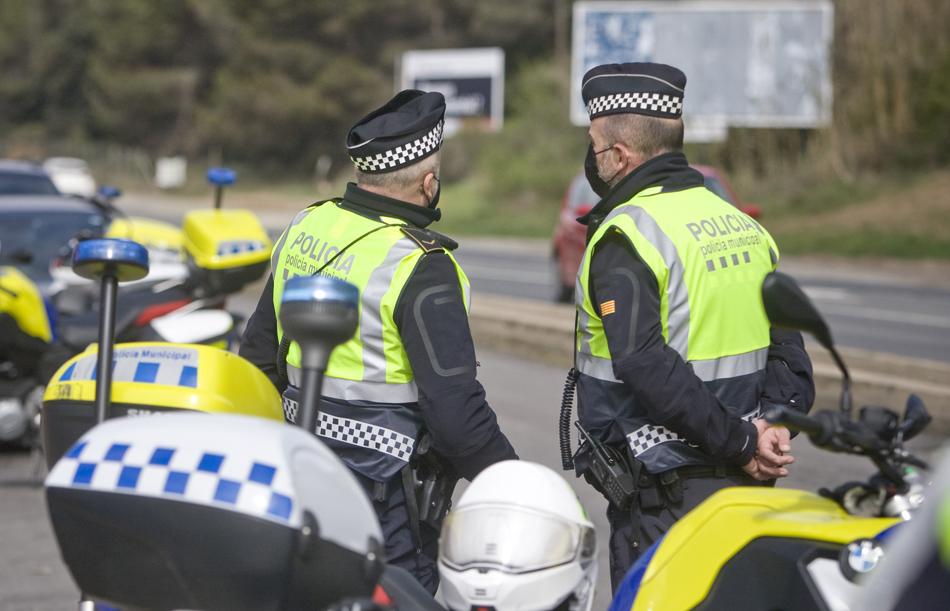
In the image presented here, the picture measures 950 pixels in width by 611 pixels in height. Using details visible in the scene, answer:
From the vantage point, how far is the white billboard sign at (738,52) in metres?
34.1

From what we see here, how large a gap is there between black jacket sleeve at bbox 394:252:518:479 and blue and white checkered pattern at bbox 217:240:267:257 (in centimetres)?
396

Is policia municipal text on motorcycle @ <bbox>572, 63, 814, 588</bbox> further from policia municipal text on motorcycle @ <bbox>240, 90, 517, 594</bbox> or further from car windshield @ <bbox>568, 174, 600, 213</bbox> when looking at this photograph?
car windshield @ <bbox>568, 174, 600, 213</bbox>

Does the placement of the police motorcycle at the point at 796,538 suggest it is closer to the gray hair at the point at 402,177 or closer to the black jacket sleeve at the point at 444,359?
the black jacket sleeve at the point at 444,359

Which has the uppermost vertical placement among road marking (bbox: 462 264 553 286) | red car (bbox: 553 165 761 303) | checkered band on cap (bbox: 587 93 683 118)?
checkered band on cap (bbox: 587 93 683 118)

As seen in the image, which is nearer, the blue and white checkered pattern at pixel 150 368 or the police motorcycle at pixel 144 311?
the blue and white checkered pattern at pixel 150 368

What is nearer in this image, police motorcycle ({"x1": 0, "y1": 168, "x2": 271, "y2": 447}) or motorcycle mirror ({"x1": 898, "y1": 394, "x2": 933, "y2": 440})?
A: motorcycle mirror ({"x1": 898, "y1": 394, "x2": 933, "y2": 440})

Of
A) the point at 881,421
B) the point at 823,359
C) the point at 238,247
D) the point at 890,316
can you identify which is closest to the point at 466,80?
the point at 890,316

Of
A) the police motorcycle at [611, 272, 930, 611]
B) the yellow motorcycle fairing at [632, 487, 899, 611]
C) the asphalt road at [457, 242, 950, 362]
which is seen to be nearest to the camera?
the police motorcycle at [611, 272, 930, 611]

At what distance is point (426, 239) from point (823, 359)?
240 inches

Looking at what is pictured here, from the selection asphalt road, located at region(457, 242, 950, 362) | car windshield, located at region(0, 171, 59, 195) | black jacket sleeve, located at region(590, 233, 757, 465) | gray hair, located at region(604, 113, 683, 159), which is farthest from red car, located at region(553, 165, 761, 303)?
black jacket sleeve, located at region(590, 233, 757, 465)

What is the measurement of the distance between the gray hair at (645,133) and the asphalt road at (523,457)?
2.40 m

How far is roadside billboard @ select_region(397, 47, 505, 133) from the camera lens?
172 feet

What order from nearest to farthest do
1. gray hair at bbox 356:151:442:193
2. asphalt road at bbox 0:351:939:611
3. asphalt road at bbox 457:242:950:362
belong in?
gray hair at bbox 356:151:442:193 → asphalt road at bbox 0:351:939:611 → asphalt road at bbox 457:242:950:362

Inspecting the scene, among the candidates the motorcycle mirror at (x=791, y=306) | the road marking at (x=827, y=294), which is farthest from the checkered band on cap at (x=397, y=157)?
the road marking at (x=827, y=294)
